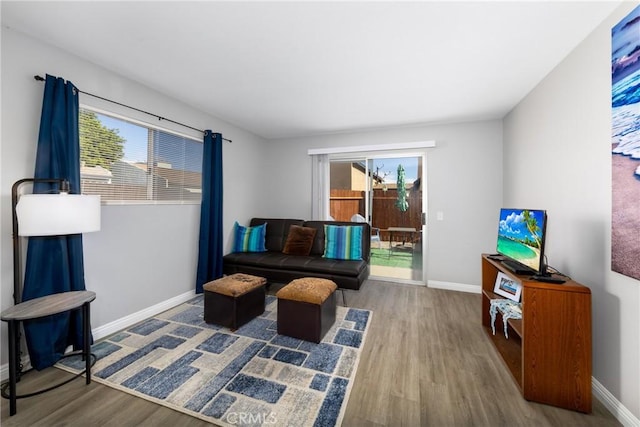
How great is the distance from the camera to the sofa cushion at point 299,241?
3.65 m

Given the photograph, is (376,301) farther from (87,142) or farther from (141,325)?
(87,142)

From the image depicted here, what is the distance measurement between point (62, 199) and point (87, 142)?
0.86m

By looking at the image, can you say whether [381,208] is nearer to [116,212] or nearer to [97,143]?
[116,212]

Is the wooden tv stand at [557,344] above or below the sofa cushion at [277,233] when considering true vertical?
below

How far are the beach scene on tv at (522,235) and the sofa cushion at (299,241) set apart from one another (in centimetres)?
229

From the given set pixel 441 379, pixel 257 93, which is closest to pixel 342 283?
pixel 441 379

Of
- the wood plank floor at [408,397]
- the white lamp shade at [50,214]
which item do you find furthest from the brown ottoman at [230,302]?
the white lamp shade at [50,214]

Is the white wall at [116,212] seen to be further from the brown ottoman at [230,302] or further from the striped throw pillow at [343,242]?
the striped throw pillow at [343,242]

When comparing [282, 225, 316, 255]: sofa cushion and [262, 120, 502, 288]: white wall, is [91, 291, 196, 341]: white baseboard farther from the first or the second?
[262, 120, 502, 288]: white wall

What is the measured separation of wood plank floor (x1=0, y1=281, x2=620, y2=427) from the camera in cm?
143

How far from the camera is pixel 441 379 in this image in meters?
1.78

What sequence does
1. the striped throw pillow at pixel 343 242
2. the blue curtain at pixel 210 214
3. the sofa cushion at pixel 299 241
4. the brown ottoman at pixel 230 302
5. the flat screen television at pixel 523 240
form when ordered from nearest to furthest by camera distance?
the flat screen television at pixel 523 240
the brown ottoman at pixel 230 302
the blue curtain at pixel 210 214
the striped throw pillow at pixel 343 242
the sofa cushion at pixel 299 241

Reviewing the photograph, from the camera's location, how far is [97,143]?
225cm

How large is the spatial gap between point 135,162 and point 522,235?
11.8ft
